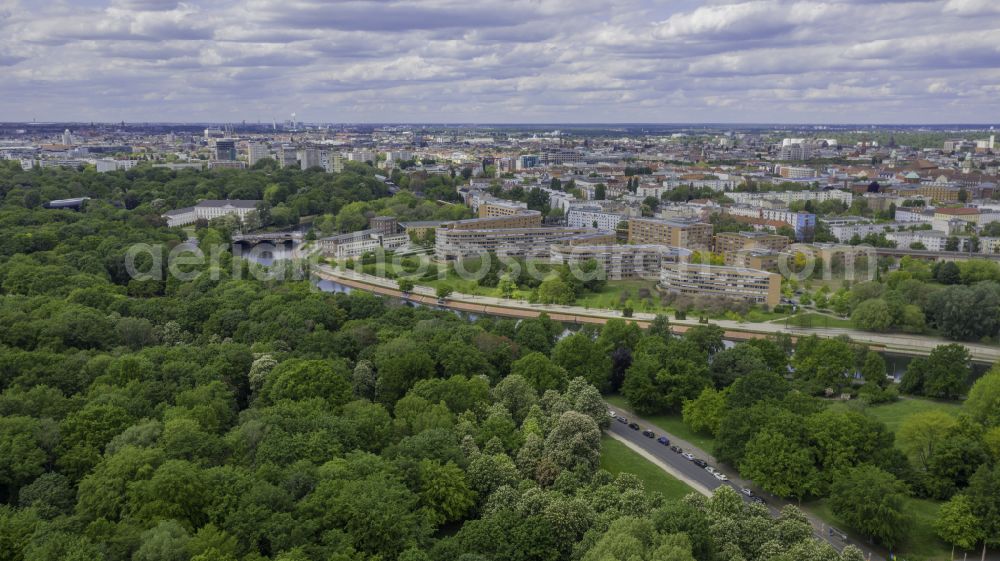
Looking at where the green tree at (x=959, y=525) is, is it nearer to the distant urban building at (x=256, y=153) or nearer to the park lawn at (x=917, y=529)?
the park lawn at (x=917, y=529)

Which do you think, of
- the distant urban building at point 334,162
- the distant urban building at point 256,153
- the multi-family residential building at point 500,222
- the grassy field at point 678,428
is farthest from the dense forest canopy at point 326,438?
the distant urban building at point 256,153

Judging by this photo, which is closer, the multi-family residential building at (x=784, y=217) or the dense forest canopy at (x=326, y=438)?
the dense forest canopy at (x=326, y=438)

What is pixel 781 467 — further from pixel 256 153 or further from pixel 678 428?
pixel 256 153

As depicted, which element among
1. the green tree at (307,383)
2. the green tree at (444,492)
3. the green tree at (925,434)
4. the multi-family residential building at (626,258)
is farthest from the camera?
the multi-family residential building at (626,258)

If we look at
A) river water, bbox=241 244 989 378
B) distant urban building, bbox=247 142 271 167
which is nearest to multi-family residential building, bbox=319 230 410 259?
river water, bbox=241 244 989 378

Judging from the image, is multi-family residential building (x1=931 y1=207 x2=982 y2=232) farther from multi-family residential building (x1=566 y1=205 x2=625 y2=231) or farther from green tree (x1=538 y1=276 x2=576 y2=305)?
green tree (x1=538 y1=276 x2=576 y2=305)

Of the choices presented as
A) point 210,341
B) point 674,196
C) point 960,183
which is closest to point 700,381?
point 210,341
